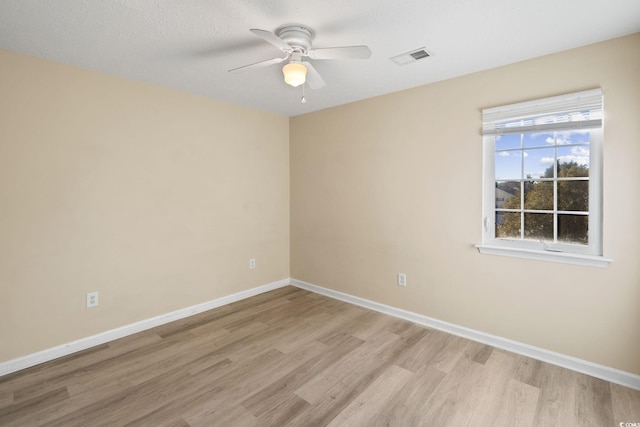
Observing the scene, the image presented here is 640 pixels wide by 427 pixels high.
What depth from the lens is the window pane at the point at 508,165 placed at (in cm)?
265

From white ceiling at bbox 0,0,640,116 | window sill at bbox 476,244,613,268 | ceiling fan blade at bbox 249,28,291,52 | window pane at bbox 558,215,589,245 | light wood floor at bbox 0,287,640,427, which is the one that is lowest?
light wood floor at bbox 0,287,640,427

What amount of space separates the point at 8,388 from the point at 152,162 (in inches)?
80.5

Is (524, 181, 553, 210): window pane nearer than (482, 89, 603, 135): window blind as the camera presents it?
No

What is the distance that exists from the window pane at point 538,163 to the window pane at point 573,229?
370 millimetres

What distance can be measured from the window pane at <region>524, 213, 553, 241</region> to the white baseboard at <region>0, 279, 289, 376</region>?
10.3ft

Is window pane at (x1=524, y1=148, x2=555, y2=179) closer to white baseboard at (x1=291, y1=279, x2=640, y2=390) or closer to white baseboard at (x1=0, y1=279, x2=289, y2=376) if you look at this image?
white baseboard at (x1=291, y1=279, x2=640, y2=390)

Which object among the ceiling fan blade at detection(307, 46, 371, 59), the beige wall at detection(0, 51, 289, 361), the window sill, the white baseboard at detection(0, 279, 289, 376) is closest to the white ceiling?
the ceiling fan blade at detection(307, 46, 371, 59)

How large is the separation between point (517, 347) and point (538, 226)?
105 cm

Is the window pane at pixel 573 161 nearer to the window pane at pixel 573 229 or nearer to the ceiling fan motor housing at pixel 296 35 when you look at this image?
the window pane at pixel 573 229

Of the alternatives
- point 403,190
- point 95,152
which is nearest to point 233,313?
point 95,152

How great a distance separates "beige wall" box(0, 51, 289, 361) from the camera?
2.38 meters

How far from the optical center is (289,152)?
4449 millimetres

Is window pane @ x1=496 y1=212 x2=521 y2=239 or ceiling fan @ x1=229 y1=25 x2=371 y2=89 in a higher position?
ceiling fan @ x1=229 y1=25 x2=371 y2=89

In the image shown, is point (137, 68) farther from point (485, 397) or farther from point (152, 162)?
point (485, 397)
